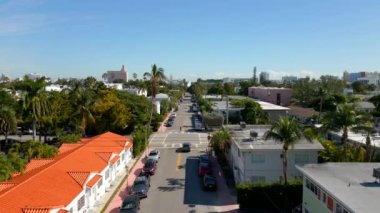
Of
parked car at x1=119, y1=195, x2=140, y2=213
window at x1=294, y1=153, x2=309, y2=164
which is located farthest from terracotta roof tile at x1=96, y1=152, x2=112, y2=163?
window at x1=294, y1=153, x2=309, y2=164

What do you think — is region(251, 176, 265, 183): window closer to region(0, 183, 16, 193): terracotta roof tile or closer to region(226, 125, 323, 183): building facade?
region(226, 125, 323, 183): building facade

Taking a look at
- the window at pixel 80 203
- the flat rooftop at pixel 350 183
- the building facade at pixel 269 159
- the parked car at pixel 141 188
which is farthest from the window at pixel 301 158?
the window at pixel 80 203

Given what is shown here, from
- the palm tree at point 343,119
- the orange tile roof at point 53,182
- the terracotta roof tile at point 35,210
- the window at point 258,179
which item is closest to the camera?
the terracotta roof tile at point 35,210

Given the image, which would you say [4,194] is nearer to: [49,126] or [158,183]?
[158,183]

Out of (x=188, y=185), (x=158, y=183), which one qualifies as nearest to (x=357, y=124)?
(x=188, y=185)

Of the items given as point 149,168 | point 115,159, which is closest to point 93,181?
point 115,159

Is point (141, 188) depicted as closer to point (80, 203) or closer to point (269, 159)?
point (80, 203)

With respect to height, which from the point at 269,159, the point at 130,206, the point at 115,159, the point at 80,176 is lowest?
the point at 130,206

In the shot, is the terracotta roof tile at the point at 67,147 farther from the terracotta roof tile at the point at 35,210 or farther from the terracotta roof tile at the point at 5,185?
the terracotta roof tile at the point at 35,210
